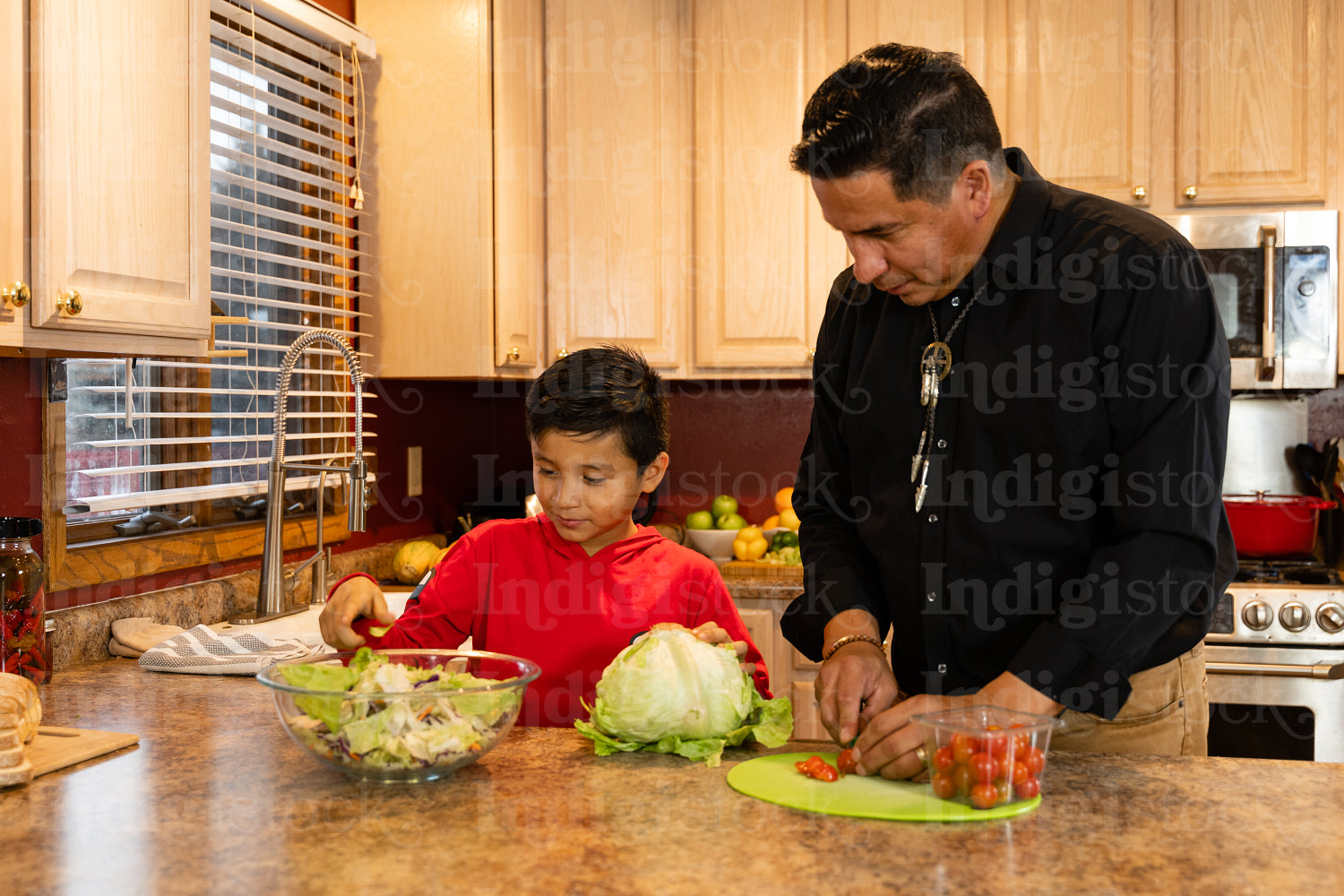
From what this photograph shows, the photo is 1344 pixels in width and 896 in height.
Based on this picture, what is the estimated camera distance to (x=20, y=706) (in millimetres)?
1301

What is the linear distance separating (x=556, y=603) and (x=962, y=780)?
802mm

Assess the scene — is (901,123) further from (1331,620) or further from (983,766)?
(1331,620)

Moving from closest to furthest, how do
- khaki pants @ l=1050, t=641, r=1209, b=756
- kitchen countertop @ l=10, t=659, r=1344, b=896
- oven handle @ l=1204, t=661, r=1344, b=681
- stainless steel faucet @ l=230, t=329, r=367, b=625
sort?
kitchen countertop @ l=10, t=659, r=1344, b=896
khaki pants @ l=1050, t=641, r=1209, b=756
stainless steel faucet @ l=230, t=329, r=367, b=625
oven handle @ l=1204, t=661, r=1344, b=681

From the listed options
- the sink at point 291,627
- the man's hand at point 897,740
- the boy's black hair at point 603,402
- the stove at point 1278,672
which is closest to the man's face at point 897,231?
the boy's black hair at point 603,402

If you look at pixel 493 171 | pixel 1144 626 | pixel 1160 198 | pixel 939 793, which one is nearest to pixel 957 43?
pixel 1160 198

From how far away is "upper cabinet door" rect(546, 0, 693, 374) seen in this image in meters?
3.30

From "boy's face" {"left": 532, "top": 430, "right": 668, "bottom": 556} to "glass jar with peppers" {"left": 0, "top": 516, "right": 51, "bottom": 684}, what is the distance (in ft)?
2.63

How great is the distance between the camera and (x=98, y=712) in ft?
5.41

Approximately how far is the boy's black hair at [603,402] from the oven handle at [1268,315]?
79.5 inches

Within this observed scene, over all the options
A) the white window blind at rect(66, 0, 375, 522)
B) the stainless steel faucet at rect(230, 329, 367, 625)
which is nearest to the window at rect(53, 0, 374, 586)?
the white window blind at rect(66, 0, 375, 522)

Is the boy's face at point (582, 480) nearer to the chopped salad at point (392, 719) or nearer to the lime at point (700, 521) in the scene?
the chopped salad at point (392, 719)

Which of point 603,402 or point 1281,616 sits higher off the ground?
point 603,402

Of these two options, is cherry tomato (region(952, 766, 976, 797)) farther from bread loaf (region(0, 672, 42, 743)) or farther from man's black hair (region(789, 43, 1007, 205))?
bread loaf (region(0, 672, 42, 743))

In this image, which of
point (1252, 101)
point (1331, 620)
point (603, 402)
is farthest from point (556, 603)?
point (1252, 101)
